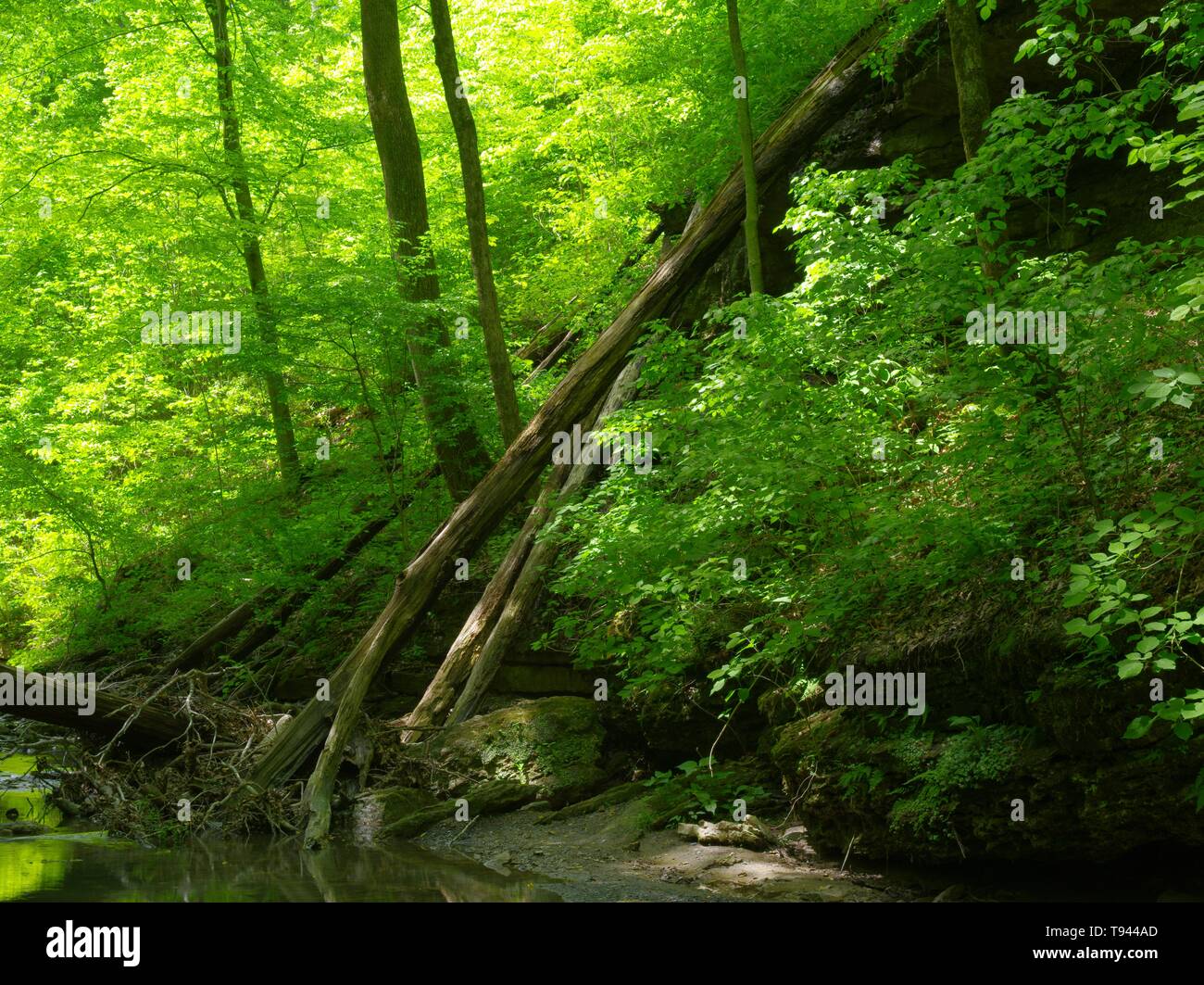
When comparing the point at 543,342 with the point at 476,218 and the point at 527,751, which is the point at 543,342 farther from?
the point at 527,751

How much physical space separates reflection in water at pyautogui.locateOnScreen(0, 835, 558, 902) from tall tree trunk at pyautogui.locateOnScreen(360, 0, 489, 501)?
574 centimetres

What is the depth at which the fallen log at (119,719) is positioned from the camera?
8.34 m

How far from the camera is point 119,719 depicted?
29.4 ft

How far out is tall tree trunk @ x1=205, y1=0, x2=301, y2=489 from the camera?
11.6 meters

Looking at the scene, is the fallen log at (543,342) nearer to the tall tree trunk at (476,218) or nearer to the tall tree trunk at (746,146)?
the tall tree trunk at (476,218)

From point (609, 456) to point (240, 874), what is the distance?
5.95 meters

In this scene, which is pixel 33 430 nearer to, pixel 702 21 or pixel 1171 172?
pixel 702 21

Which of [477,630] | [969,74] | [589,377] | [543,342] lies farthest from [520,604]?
[543,342]

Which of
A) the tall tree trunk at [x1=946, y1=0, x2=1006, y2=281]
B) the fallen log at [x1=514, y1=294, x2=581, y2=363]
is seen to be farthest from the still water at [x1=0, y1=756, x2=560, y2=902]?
the fallen log at [x1=514, y1=294, x2=581, y2=363]

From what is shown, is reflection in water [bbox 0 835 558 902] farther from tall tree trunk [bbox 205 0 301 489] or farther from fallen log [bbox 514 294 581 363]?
fallen log [bbox 514 294 581 363]

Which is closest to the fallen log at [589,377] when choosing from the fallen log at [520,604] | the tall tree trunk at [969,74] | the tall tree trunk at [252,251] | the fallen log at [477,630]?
the fallen log at [477,630]

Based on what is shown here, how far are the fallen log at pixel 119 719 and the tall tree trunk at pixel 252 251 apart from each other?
4.33m

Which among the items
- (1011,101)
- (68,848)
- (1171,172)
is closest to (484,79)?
(1171,172)

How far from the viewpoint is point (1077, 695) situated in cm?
518
